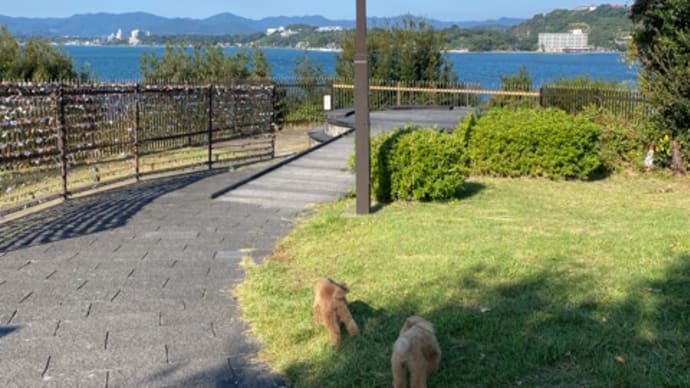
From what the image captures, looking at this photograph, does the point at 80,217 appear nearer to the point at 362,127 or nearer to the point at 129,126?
the point at 362,127

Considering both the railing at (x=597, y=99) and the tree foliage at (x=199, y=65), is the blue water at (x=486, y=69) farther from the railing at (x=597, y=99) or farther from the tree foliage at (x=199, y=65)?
the tree foliage at (x=199, y=65)

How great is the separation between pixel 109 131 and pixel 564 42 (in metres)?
65.6

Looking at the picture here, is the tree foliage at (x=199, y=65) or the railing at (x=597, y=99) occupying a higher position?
the tree foliage at (x=199, y=65)

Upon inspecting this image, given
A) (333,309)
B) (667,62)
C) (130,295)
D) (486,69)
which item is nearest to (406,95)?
(667,62)

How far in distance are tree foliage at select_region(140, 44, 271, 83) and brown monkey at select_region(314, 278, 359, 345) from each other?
20.3 m

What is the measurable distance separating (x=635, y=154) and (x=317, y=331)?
995 cm

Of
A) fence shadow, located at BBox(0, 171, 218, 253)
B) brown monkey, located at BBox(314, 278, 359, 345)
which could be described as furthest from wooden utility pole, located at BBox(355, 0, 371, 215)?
brown monkey, located at BBox(314, 278, 359, 345)

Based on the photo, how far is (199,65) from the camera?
83.0 ft

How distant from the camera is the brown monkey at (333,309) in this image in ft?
14.4

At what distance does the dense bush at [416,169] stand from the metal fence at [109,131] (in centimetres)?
438

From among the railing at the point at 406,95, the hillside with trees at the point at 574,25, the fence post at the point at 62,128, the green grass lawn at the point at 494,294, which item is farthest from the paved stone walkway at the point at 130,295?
the hillside with trees at the point at 574,25

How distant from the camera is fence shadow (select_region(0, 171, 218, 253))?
7645mm

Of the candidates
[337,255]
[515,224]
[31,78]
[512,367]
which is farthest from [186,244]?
[31,78]

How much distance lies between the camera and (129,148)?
50.7ft
